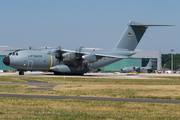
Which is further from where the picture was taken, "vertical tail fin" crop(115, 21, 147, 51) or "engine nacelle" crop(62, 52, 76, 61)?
"vertical tail fin" crop(115, 21, 147, 51)

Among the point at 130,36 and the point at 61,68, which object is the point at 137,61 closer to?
the point at 130,36

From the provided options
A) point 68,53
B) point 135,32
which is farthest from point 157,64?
point 68,53

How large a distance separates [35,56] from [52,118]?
3708 cm

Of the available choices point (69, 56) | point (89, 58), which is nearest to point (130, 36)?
point (89, 58)

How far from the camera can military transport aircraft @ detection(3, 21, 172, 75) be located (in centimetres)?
4603

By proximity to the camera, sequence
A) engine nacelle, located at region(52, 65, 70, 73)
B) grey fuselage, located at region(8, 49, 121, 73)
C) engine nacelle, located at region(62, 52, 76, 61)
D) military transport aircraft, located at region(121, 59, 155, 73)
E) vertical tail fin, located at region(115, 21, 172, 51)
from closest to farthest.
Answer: grey fuselage, located at region(8, 49, 121, 73), engine nacelle, located at region(52, 65, 70, 73), engine nacelle, located at region(62, 52, 76, 61), vertical tail fin, located at region(115, 21, 172, 51), military transport aircraft, located at region(121, 59, 155, 73)

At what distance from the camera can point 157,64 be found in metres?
110

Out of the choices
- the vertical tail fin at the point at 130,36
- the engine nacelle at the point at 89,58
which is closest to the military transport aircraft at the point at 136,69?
the vertical tail fin at the point at 130,36

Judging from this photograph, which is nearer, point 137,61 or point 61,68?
point 61,68

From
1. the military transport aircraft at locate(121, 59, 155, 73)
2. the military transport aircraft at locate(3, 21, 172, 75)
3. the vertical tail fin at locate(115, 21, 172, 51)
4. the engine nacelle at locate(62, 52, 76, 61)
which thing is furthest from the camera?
the military transport aircraft at locate(121, 59, 155, 73)

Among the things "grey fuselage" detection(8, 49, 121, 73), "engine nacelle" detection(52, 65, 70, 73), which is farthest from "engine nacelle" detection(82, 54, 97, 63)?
"engine nacelle" detection(52, 65, 70, 73)

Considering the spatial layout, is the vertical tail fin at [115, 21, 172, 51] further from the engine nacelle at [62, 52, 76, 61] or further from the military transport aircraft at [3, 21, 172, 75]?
the engine nacelle at [62, 52, 76, 61]

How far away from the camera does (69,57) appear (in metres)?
48.3

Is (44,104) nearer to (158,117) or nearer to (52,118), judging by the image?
(52,118)
